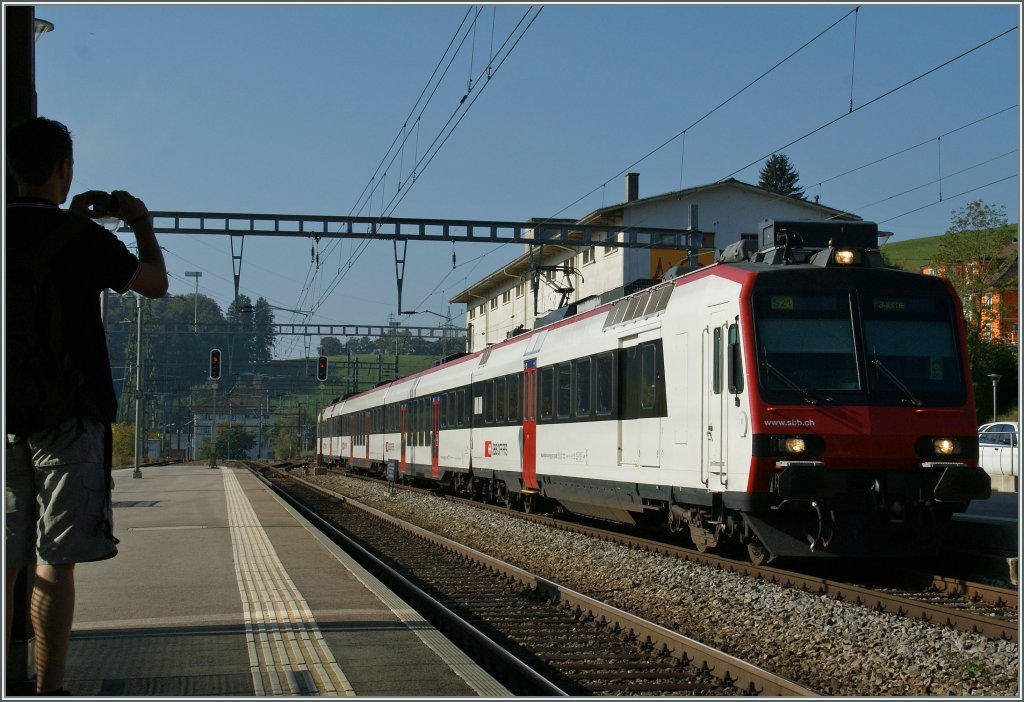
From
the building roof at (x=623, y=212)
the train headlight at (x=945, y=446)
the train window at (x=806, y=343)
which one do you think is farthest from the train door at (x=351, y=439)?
the train headlight at (x=945, y=446)

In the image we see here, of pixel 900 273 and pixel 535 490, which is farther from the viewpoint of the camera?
pixel 535 490

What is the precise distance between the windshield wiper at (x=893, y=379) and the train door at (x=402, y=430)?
22313 millimetres

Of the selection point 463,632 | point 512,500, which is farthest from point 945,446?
point 512,500

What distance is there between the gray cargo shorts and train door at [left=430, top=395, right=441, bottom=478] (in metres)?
24.0

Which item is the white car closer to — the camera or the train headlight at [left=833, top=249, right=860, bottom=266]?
the train headlight at [left=833, top=249, right=860, bottom=266]

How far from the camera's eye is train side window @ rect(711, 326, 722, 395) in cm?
1144

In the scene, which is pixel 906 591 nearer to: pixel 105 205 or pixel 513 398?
pixel 105 205

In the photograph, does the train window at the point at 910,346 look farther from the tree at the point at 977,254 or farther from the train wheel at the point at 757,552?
the tree at the point at 977,254

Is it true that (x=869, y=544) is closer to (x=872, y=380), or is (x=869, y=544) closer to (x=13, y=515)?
(x=872, y=380)

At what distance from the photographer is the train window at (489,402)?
22062mm

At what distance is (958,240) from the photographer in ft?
168

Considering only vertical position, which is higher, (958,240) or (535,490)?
(958,240)

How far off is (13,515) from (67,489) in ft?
0.64

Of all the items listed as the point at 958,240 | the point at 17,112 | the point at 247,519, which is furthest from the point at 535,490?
the point at 958,240
